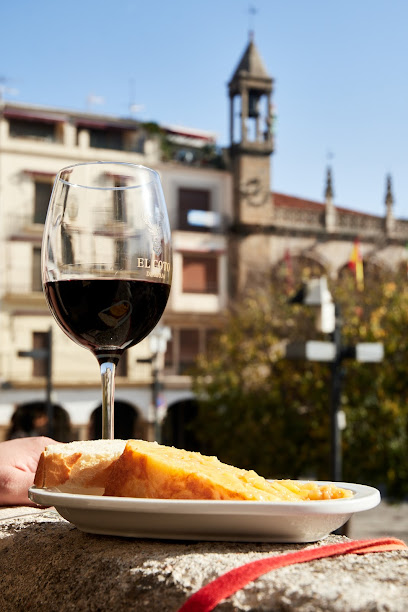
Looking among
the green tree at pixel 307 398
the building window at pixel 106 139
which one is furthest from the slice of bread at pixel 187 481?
the building window at pixel 106 139

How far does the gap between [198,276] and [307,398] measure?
11659 millimetres

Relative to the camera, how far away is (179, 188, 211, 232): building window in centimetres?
2870

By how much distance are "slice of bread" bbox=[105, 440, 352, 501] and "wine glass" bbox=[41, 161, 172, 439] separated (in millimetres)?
237

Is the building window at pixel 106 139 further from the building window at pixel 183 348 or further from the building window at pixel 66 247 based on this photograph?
the building window at pixel 66 247

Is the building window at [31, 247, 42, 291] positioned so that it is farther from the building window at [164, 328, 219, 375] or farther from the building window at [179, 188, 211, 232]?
the building window at [179, 188, 211, 232]

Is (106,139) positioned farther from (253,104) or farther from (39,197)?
(253,104)

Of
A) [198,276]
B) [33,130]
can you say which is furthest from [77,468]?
[33,130]

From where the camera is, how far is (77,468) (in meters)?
1.12

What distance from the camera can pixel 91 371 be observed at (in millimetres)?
26953

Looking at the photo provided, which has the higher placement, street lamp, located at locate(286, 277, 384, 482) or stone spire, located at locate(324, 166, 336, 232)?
stone spire, located at locate(324, 166, 336, 232)

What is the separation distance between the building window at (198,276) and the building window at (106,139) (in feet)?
14.6

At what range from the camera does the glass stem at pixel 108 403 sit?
1276 mm

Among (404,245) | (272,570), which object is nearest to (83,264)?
(272,570)

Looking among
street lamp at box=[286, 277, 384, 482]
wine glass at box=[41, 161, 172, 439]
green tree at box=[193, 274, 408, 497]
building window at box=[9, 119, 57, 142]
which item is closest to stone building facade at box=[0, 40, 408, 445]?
building window at box=[9, 119, 57, 142]
